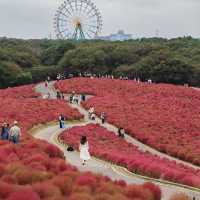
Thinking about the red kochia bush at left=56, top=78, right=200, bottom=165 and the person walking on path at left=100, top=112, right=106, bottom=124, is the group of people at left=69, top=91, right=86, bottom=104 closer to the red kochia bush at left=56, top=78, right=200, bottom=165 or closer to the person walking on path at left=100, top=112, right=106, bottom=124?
the red kochia bush at left=56, top=78, right=200, bottom=165

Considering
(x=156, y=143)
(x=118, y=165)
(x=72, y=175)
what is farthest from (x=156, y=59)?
(x=72, y=175)

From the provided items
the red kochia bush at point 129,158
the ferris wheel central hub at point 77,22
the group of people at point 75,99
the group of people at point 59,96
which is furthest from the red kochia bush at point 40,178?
the ferris wheel central hub at point 77,22

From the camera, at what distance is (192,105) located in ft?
216

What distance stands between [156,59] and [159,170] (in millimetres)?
80394

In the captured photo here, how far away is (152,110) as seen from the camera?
60938 mm

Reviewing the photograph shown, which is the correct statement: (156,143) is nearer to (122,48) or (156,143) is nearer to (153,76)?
(153,76)

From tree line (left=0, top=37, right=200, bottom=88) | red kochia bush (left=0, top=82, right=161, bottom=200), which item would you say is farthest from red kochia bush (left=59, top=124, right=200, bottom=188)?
tree line (left=0, top=37, right=200, bottom=88)

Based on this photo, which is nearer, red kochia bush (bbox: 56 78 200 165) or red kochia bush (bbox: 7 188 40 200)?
red kochia bush (bbox: 7 188 40 200)

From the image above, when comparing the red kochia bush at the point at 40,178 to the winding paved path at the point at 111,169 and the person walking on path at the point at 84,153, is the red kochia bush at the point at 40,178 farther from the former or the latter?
the winding paved path at the point at 111,169

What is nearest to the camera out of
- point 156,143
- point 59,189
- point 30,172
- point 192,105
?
point 59,189

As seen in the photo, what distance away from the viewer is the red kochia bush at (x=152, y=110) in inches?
→ 1690

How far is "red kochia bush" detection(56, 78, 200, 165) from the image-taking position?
42.9 meters

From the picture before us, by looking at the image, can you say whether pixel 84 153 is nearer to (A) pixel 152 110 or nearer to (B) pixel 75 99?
(A) pixel 152 110

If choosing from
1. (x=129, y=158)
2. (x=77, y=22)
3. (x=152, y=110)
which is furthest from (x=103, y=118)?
(x=77, y=22)
